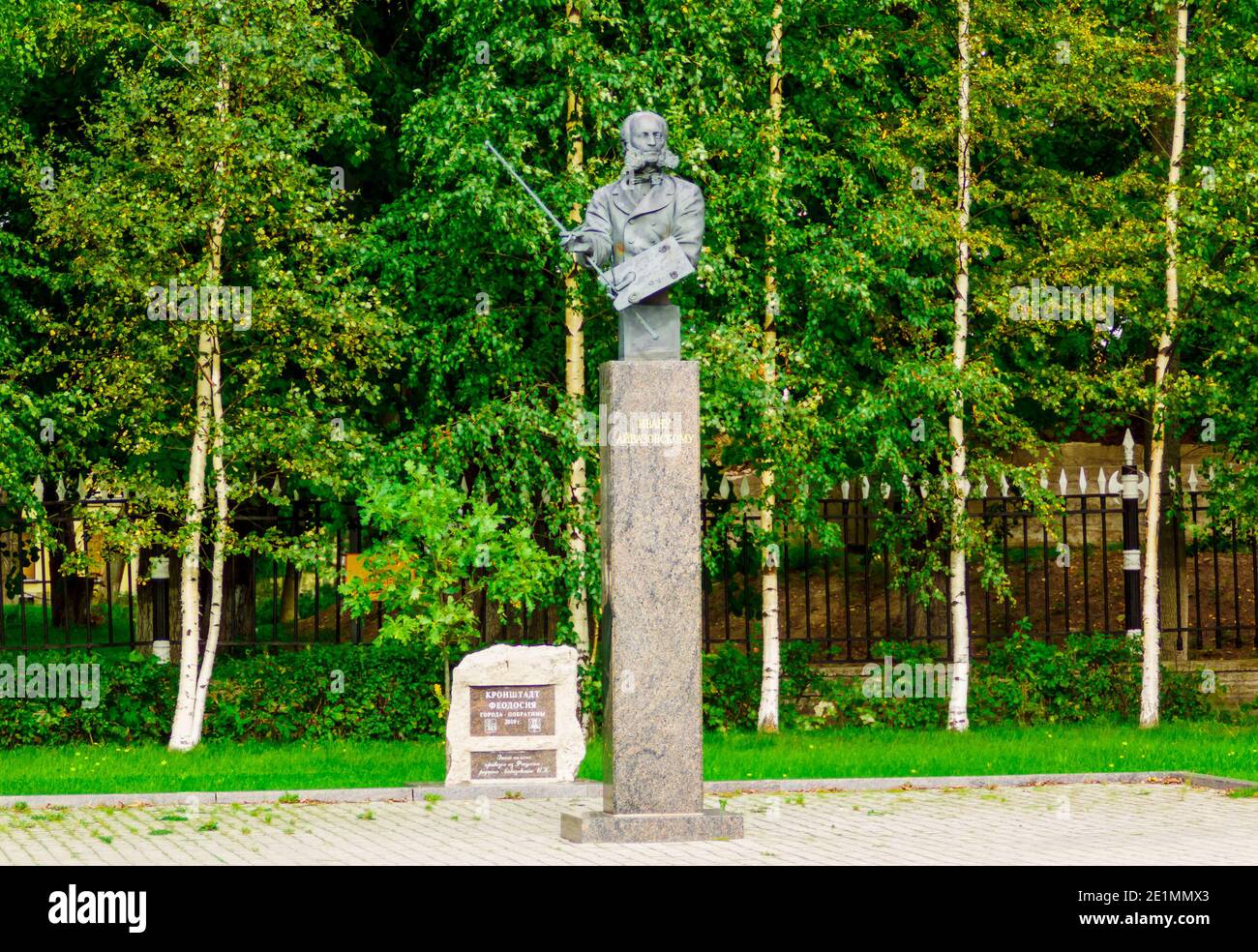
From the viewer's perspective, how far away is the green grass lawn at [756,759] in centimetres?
1464

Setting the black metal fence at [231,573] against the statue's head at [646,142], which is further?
the black metal fence at [231,573]

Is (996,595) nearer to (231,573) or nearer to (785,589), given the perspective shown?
(785,589)

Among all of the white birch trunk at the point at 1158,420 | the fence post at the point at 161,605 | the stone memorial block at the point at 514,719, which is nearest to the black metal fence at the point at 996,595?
the white birch trunk at the point at 1158,420

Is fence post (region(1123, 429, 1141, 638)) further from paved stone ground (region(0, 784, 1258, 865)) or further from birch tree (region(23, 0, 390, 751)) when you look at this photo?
birch tree (region(23, 0, 390, 751))

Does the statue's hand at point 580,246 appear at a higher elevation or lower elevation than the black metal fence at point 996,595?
higher

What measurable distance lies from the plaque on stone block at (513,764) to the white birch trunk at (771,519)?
4.34 m

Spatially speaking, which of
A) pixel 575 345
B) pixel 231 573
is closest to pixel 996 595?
pixel 575 345

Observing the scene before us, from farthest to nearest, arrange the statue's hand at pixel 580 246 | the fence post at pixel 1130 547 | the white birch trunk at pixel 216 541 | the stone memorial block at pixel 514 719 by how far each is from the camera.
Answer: the fence post at pixel 1130 547
the white birch trunk at pixel 216 541
the stone memorial block at pixel 514 719
the statue's hand at pixel 580 246

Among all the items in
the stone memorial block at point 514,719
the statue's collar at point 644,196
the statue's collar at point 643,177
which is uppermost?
the statue's collar at point 643,177

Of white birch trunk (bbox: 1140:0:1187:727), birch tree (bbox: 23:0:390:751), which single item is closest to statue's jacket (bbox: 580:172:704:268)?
birch tree (bbox: 23:0:390:751)

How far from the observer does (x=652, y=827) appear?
10672mm

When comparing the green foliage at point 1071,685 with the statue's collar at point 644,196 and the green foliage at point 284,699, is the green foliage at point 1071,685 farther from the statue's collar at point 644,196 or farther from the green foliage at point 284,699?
the statue's collar at point 644,196

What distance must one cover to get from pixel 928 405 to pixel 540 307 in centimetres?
393

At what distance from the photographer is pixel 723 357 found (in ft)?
55.0
